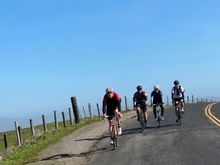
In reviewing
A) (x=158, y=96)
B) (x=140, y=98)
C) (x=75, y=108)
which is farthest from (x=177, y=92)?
(x=75, y=108)

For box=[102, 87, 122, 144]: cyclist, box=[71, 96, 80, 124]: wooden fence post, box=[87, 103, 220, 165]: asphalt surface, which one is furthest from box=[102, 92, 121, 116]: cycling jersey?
box=[71, 96, 80, 124]: wooden fence post

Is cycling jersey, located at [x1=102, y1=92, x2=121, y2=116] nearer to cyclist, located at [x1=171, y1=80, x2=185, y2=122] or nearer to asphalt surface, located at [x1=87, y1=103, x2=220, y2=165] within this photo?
asphalt surface, located at [x1=87, y1=103, x2=220, y2=165]

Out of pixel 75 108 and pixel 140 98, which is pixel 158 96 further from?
pixel 75 108

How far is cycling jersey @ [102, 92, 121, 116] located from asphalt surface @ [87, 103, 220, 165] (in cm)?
125

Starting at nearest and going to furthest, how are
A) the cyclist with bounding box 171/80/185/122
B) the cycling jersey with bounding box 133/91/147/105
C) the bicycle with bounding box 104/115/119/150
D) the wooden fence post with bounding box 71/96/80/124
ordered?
the bicycle with bounding box 104/115/119/150 → the cycling jersey with bounding box 133/91/147/105 → the cyclist with bounding box 171/80/185/122 → the wooden fence post with bounding box 71/96/80/124

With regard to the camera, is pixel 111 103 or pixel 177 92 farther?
pixel 177 92

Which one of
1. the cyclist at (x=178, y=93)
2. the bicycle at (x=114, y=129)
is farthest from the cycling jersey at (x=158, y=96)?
the bicycle at (x=114, y=129)

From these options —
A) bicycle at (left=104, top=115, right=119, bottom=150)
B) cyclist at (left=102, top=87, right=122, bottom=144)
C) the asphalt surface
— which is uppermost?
cyclist at (left=102, top=87, right=122, bottom=144)

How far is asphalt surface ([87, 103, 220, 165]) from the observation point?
14141mm

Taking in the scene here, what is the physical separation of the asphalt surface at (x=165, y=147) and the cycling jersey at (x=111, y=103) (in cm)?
125

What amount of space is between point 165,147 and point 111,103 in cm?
259

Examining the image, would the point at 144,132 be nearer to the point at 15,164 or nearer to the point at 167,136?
the point at 167,136

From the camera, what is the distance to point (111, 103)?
18.2 m

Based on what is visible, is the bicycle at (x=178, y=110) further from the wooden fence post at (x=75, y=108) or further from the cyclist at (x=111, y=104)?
the wooden fence post at (x=75, y=108)
